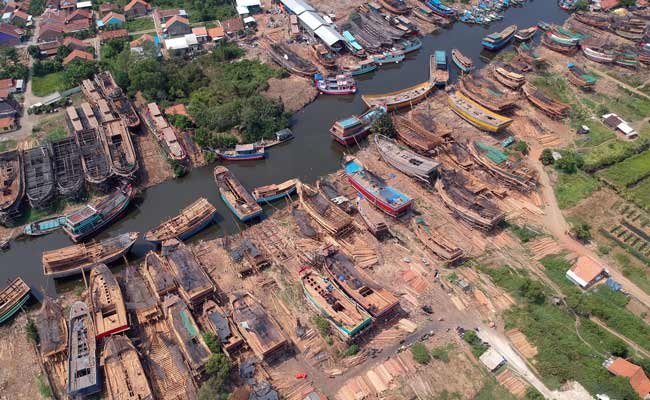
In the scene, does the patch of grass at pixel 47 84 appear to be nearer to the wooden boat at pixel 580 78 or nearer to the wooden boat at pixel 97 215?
the wooden boat at pixel 97 215

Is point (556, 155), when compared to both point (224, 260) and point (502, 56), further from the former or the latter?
point (224, 260)

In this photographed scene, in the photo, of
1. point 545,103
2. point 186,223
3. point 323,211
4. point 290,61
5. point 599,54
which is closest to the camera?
point 186,223

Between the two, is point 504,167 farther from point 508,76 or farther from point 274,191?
point 274,191

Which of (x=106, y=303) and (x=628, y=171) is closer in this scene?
(x=106, y=303)

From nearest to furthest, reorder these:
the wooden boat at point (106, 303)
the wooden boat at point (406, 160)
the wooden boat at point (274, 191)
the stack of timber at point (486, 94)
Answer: the wooden boat at point (106, 303) < the wooden boat at point (274, 191) < the wooden boat at point (406, 160) < the stack of timber at point (486, 94)

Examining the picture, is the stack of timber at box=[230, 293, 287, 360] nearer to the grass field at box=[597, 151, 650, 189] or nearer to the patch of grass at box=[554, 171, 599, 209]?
the patch of grass at box=[554, 171, 599, 209]

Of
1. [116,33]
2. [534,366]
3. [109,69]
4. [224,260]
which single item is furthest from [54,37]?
[534,366]

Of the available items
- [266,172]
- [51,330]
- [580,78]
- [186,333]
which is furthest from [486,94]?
[51,330]

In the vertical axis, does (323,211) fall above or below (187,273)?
above

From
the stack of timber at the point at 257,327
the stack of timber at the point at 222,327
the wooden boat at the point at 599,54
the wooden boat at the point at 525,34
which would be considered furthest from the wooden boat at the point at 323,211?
the wooden boat at the point at 599,54
